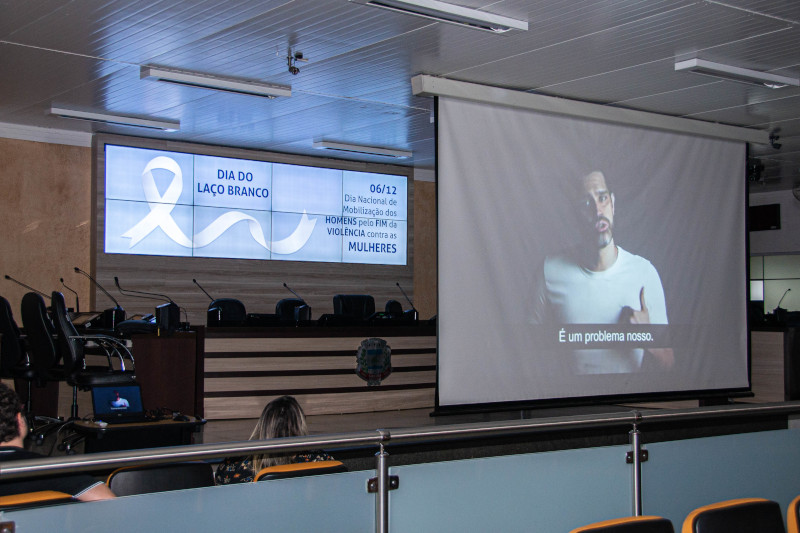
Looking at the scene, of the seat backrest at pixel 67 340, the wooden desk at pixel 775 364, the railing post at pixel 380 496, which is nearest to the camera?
the railing post at pixel 380 496

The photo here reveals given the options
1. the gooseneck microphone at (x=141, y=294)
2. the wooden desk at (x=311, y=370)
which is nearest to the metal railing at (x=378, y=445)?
the wooden desk at (x=311, y=370)

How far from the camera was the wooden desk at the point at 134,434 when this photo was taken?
16.4 feet

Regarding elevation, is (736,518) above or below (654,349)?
below

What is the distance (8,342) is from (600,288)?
4.86 meters

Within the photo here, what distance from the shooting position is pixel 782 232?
13.2 metres

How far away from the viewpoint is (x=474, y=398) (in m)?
6.07

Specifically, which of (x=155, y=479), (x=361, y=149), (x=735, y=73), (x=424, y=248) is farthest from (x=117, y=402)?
(x=424, y=248)

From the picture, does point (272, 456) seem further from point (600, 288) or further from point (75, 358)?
point (600, 288)

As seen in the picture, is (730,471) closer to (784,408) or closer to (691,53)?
(784,408)

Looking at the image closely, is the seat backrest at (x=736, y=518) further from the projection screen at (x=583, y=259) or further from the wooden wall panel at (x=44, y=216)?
the wooden wall panel at (x=44, y=216)

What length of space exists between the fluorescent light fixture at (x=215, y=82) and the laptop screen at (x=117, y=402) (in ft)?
8.78

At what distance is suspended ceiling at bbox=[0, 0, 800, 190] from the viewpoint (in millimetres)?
5324

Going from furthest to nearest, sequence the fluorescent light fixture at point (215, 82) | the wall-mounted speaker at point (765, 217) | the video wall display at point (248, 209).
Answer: the wall-mounted speaker at point (765, 217) < the video wall display at point (248, 209) < the fluorescent light fixture at point (215, 82)

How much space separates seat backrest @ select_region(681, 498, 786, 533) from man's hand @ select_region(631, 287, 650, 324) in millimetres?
4569
